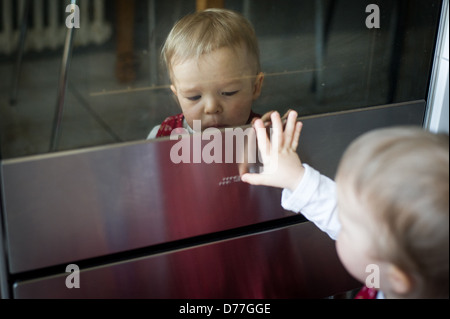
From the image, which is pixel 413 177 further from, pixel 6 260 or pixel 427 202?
pixel 6 260

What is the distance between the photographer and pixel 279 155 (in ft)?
2.60

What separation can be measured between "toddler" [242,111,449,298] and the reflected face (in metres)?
0.20

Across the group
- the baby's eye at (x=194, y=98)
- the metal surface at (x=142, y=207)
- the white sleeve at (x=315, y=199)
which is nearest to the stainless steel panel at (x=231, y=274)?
the metal surface at (x=142, y=207)

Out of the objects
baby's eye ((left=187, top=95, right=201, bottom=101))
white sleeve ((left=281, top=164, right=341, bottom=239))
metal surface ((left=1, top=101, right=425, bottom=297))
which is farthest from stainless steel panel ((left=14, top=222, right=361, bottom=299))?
baby's eye ((left=187, top=95, right=201, bottom=101))

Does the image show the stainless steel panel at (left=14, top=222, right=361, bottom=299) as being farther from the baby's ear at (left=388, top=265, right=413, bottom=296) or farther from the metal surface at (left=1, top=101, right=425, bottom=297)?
the baby's ear at (left=388, top=265, right=413, bottom=296)

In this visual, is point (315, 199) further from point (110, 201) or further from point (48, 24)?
point (48, 24)

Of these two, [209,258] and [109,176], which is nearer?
[109,176]

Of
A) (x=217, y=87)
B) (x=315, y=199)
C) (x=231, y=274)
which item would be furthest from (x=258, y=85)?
(x=231, y=274)

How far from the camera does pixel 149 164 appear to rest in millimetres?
768

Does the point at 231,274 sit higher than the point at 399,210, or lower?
lower

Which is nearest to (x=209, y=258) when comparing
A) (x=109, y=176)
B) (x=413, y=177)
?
(x=109, y=176)

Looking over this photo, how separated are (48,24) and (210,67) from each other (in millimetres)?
209
